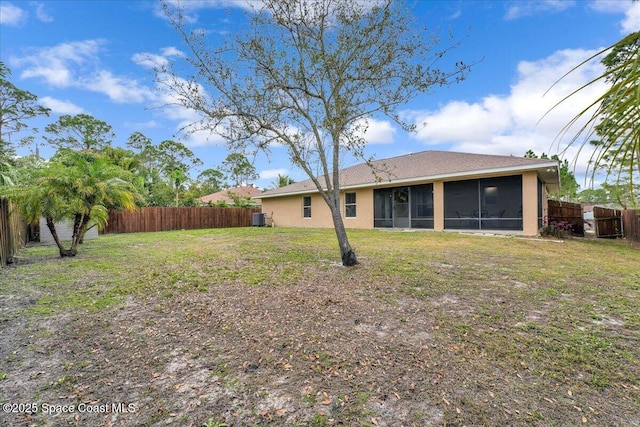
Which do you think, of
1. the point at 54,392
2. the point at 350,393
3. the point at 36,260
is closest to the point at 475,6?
the point at 350,393

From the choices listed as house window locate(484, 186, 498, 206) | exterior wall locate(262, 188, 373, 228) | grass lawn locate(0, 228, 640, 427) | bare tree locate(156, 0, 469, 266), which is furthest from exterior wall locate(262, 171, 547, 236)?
bare tree locate(156, 0, 469, 266)

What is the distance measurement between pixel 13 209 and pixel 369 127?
28.8 feet

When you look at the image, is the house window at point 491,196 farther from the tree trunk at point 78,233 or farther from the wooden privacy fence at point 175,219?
the wooden privacy fence at point 175,219

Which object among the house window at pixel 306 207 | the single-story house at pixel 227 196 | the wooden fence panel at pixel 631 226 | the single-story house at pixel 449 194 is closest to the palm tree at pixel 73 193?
the single-story house at pixel 449 194

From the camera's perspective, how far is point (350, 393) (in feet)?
7.45

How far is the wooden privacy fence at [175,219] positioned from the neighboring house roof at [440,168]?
478cm

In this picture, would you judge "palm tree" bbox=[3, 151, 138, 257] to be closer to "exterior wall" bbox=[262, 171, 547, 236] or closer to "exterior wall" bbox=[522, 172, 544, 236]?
"exterior wall" bbox=[262, 171, 547, 236]

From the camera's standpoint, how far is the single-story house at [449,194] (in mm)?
11281

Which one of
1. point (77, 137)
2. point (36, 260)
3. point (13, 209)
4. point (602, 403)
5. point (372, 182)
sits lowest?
point (602, 403)

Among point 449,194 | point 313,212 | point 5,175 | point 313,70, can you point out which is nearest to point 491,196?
point 449,194

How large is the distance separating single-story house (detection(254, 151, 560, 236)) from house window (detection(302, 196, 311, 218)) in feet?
1.45

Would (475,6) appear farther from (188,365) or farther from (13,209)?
(13,209)

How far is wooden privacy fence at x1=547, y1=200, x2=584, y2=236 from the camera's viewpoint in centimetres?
1414

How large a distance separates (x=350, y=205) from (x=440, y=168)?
534 cm
